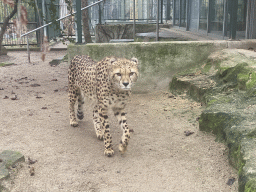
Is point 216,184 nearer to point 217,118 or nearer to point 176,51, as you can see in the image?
point 217,118

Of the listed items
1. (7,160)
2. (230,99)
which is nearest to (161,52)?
(230,99)

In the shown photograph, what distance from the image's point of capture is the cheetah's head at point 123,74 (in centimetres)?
368

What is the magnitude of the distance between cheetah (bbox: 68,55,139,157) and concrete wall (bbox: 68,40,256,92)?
1.56 metres

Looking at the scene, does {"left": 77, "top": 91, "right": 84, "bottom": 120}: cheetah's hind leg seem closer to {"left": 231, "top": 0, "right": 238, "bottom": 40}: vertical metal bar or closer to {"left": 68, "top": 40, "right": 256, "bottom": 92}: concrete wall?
{"left": 68, "top": 40, "right": 256, "bottom": 92}: concrete wall

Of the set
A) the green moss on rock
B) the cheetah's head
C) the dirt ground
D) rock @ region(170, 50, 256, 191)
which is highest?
the cheetah's head

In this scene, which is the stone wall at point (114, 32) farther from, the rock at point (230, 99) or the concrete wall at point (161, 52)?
the rock at point (230, 99)

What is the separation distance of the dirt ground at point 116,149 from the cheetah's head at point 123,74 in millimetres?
971

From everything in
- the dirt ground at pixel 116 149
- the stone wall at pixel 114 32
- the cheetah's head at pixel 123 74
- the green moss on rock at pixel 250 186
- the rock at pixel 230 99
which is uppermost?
the stone wall at pixel 114 32

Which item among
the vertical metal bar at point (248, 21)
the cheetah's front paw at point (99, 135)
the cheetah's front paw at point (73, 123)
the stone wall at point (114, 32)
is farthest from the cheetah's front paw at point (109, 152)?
the stone wall at point (114, 32)

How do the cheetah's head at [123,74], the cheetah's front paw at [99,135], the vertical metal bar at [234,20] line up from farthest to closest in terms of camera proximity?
the vertical metal bar at [234,20] → the cheetah's front paw at [99,135] → the cheetah's head at [123,74]

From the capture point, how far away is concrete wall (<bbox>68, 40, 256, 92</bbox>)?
653 cm

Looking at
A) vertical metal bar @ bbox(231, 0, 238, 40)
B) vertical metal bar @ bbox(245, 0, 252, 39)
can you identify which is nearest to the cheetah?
vertical metal bar @ bbox(231, 0, 238, 40)

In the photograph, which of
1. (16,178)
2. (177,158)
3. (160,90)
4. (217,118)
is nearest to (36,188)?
(16,178)

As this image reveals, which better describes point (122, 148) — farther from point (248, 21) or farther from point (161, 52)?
point (248, 21)
